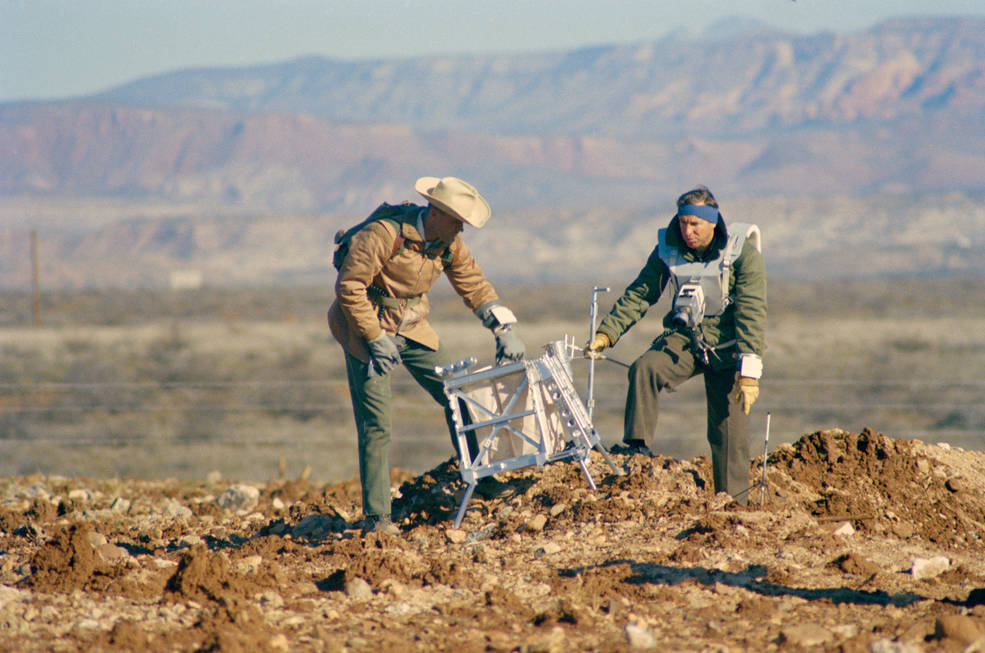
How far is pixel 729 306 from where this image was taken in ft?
21.6

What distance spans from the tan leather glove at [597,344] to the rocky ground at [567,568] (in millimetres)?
756

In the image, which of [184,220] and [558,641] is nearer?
[558,641]

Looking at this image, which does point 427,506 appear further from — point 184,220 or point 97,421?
point 184,220

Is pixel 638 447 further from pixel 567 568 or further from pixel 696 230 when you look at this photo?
pixel 696 230

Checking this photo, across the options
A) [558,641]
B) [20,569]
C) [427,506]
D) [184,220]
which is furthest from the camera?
[184,220]

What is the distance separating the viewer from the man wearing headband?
6.38 meters

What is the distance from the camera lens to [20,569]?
6055mm

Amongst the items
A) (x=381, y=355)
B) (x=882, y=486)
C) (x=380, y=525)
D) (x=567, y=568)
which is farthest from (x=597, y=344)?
(x=882, y=486)

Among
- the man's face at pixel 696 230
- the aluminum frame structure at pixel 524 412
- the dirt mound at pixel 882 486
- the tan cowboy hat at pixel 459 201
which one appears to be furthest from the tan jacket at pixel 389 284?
the dirt mound at pixel 882 486

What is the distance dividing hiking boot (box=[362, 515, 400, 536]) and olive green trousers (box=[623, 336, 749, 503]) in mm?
1369

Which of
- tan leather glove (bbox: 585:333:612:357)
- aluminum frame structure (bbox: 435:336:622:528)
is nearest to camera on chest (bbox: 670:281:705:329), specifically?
tan leather glove (bbox: 585:333:612:357)

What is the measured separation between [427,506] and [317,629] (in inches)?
87.3

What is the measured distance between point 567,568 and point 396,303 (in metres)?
1.76

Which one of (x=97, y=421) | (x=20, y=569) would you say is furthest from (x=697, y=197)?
(x=97, y=421)
